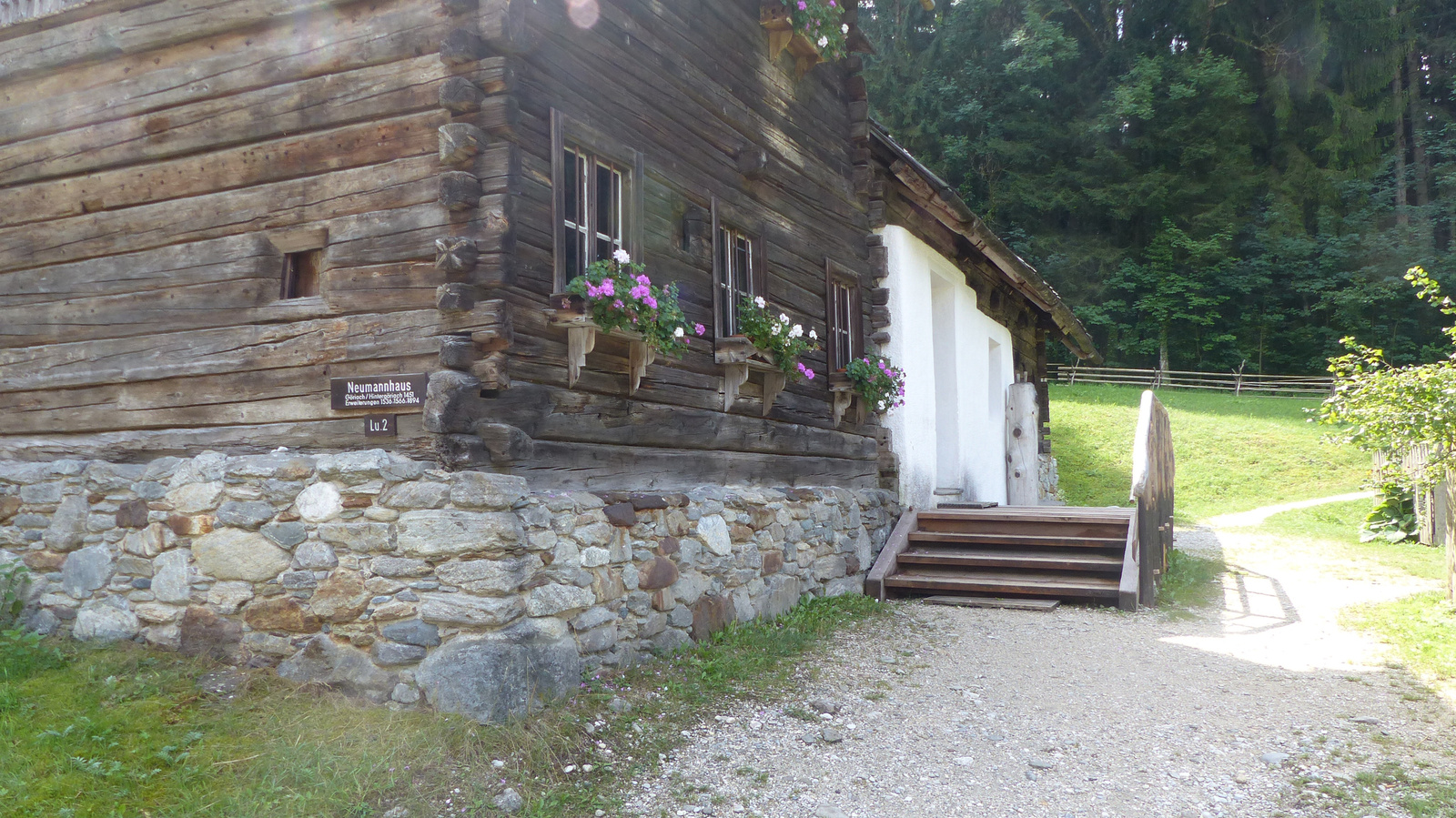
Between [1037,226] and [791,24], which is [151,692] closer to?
[791,24]

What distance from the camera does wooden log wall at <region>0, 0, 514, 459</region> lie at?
15.3 ft

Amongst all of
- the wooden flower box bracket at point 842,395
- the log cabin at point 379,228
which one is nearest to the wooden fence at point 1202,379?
the wooden flower box bracket at point 842,395

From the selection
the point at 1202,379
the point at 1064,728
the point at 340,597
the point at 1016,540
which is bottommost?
the point at 1064,728

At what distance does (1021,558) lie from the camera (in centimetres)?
842

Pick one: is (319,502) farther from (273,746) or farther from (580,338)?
(580,338)

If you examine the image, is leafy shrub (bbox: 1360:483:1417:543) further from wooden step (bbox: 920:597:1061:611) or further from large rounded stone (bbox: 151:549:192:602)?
large rounded stone (bbox: 151:549:192:602)

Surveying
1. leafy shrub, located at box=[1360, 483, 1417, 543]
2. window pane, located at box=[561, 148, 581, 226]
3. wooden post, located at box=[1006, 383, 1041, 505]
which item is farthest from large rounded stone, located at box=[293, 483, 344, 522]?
leafy shrub, located at box=[1360, 483, 1417, 543]

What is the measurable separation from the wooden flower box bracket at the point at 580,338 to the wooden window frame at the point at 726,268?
1.13 m

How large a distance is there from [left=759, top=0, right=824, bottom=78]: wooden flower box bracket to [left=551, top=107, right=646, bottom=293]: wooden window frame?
95.3 inches

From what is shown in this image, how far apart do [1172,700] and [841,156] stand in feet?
18.3

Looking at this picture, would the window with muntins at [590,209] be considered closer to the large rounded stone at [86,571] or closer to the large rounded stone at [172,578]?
the large rounded stone at [172,578]

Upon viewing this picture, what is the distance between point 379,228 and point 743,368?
2.61 m

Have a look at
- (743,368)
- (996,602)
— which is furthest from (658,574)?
(996,602)

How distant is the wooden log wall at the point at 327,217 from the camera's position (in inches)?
181
